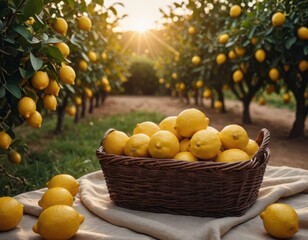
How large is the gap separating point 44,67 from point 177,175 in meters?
0.92

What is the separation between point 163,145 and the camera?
1.93 metres

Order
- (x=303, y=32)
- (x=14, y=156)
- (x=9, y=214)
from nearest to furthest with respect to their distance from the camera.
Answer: (x=9, y=214)
(x=14, y=156)
(x=303, y=32)

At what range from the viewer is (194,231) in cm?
176

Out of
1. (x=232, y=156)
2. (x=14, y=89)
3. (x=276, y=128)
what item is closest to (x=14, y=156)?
(x=14, y=89)

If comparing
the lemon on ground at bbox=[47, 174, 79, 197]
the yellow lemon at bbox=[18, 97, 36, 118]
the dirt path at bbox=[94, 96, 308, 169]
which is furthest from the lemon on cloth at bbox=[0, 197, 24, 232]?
the dirt path at bbox=[94, 96, 308, 169]

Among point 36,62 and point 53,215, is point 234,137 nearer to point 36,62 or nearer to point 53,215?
point 53,215

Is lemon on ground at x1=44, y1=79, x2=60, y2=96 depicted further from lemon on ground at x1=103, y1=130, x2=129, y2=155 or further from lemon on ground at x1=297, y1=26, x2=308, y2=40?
lemon on ground at x1=297, y1=26, x2=308, y2=40

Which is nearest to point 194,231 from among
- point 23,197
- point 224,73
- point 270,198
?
point 270,198

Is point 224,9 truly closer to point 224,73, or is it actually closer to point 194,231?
point 224,73

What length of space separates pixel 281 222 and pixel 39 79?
1.37 m

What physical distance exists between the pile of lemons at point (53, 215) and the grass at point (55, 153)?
69 centimetres

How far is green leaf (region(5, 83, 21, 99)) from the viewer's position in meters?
1.98

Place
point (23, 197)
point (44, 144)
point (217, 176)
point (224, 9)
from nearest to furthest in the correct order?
point (217, 176) < point (23, 197) < point (44, 144) < point (224, 9)

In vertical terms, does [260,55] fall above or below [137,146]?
above
